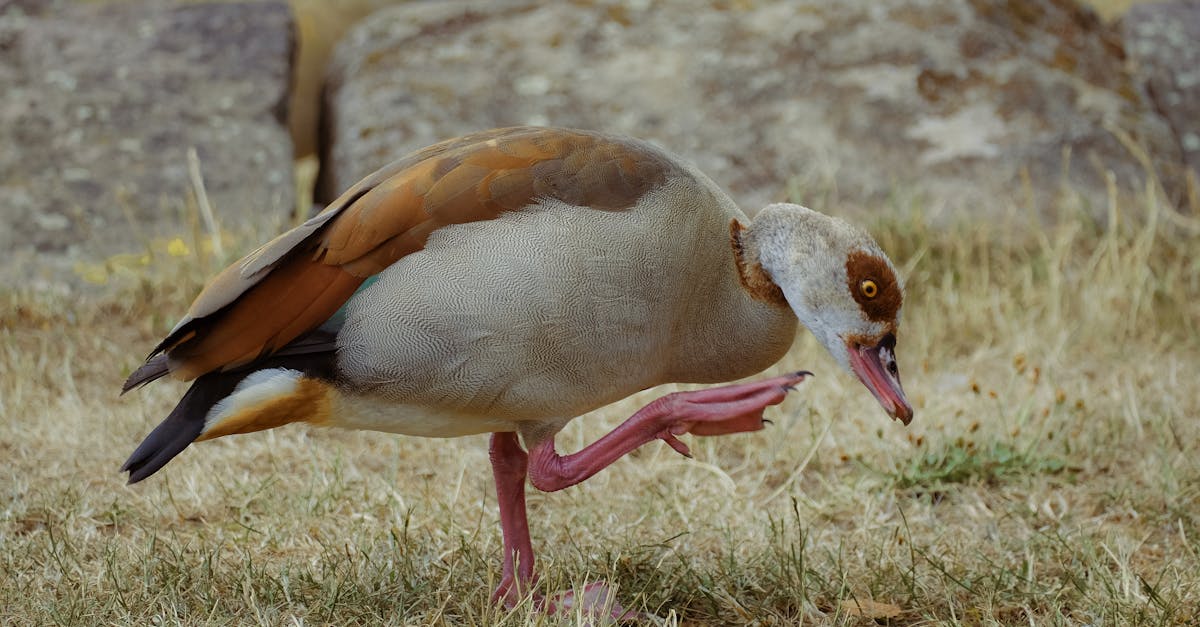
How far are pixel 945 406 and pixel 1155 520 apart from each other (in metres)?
0.93

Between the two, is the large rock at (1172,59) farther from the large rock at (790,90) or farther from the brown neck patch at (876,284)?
the brown neck patch at (876,284)

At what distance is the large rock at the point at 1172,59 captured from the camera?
6.22 metres

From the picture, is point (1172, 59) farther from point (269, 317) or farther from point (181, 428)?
point (181, 428)

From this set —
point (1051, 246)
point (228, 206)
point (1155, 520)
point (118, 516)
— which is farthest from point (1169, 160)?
point (118, 516)

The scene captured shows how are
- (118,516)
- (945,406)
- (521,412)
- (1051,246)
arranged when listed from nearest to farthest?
(521,412)
(118,516)
(945,406)
(1051,246)

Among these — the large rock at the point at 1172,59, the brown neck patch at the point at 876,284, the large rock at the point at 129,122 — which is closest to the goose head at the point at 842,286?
the brown neck patch at the point at 876,284

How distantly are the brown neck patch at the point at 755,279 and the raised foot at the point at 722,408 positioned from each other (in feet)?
0.61

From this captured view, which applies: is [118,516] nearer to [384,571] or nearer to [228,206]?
[384,571]

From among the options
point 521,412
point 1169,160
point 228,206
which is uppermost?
point 521,412

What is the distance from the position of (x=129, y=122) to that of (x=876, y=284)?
13.9 ft

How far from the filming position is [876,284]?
280 cm

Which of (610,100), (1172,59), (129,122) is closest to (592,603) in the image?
(610,100)

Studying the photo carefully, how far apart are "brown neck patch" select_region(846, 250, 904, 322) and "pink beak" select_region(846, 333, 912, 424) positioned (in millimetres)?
75

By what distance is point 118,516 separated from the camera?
10.8ft
